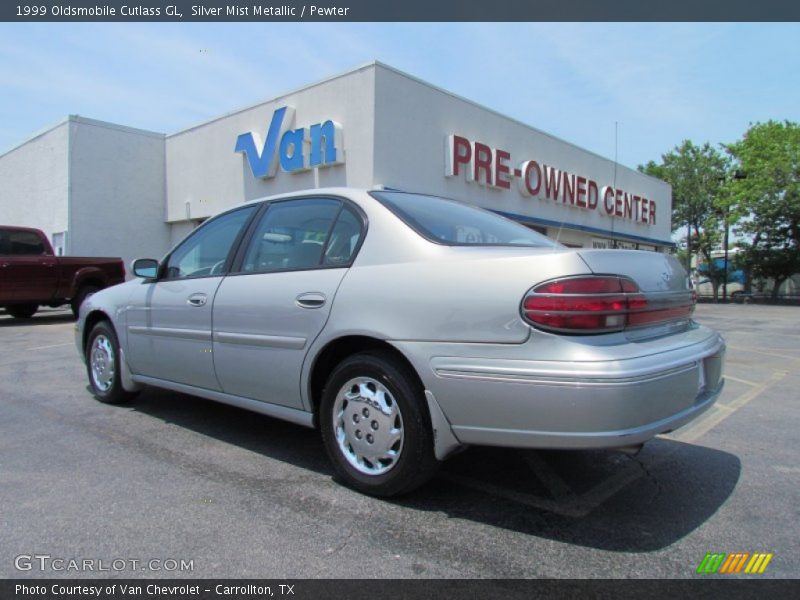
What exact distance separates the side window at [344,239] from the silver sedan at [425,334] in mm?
10

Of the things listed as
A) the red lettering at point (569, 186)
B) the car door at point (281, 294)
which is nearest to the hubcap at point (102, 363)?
the car door at point (281, 294)

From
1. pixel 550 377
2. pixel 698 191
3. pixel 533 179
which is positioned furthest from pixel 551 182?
pixel 698 191

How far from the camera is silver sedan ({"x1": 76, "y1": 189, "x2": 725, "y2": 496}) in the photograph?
8.00ft

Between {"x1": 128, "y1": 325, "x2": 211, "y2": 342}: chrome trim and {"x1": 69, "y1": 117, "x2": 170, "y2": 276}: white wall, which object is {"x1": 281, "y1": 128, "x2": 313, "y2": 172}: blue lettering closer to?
{"x1": 69, "y1": 117, "x2": 170, "y2": 276}: white wall

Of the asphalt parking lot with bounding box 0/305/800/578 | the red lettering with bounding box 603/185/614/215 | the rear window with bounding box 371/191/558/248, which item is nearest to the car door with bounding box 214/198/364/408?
the rear window with bounding box 371/191/558/248

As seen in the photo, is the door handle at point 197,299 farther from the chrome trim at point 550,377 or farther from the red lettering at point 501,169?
the red lettering at point 501,169

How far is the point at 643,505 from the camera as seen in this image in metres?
2.97

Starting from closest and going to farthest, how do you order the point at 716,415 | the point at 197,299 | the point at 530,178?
the point at 197,299 → the point at 716,415 → the point at 530,178

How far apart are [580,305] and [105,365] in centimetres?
422

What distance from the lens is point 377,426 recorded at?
2.93 metres

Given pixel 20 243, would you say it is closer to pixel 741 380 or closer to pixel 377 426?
pixel 377 426

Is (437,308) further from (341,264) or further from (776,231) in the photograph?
(776,231)

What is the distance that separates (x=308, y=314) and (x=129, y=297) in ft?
7.33
